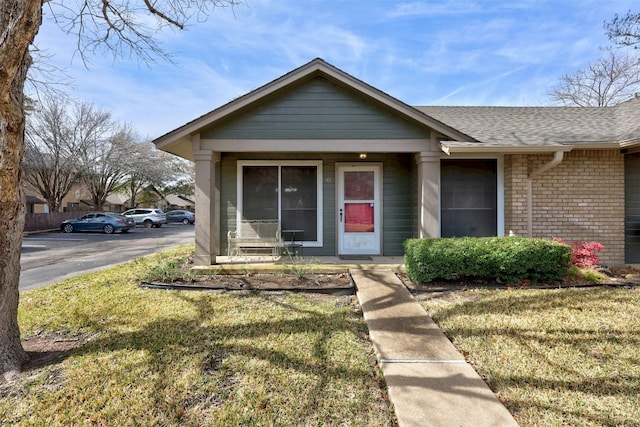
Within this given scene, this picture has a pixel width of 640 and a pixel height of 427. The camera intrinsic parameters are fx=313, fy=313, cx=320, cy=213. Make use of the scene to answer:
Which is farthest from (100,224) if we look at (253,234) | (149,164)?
(253,234)

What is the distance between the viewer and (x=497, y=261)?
17.3ft

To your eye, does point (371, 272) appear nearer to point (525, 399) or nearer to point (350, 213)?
point (350, 213)

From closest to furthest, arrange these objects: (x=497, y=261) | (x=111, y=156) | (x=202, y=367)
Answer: (x=202, y=367)
(x=497, y=261)
(x=111, y=156)

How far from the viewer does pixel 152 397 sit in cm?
252

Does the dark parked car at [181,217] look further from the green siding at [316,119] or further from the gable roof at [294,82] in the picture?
the green siding at [316,119]

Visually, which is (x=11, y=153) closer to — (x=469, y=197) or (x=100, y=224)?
(x=469, y=197)

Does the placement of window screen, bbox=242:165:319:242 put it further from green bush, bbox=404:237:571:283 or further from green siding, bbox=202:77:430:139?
green bush, bbox=404:237:571:283

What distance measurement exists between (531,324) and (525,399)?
1650 mm

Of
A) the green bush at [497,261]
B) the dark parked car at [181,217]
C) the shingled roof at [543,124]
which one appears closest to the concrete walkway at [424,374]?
the green bush at [497,261]

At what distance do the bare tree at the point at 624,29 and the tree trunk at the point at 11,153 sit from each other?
12541mm

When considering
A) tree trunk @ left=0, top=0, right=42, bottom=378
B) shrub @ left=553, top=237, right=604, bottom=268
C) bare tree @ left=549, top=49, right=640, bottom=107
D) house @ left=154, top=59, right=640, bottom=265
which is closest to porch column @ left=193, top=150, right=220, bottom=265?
house @ left=154, top=59, right=640, bottom=265

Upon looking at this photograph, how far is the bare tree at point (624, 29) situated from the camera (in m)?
8.47

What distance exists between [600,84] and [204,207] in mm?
27022

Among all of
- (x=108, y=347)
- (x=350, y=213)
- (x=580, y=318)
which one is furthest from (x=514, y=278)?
(x=108, y=347)
